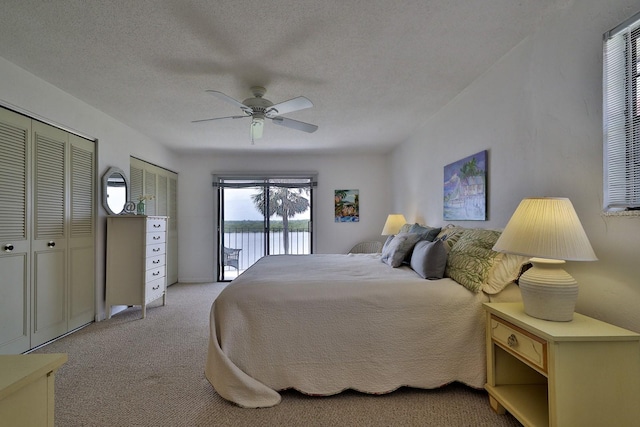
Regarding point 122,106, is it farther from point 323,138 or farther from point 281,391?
point 281,391

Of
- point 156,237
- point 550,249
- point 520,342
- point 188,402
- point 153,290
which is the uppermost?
point 550,249

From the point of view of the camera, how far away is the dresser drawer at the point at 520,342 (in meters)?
1.37

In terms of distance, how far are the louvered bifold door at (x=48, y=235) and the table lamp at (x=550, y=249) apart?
358 cm

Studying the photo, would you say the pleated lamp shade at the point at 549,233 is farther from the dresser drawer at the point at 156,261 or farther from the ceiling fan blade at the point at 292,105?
the dresser drawer at the point at 156,261

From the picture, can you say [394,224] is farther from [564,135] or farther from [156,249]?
[156,249]

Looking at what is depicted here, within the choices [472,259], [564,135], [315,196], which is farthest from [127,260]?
[564,135]

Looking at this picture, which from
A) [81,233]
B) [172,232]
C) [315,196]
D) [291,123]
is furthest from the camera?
[315,196]

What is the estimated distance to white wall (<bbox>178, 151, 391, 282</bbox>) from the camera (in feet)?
17.9

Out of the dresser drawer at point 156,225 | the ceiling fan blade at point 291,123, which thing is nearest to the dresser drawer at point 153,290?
the dresser drawer at point 156,225

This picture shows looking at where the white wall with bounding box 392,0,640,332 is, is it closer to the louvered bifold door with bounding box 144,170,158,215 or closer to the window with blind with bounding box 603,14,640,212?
the window with blind with bounding box 603,14,640,212

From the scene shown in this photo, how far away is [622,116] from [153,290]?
436 cm

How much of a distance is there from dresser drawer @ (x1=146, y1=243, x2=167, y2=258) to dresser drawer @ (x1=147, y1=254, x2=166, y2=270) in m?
0.04

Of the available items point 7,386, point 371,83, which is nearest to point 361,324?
point 7,386

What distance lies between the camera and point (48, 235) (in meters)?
2.74
